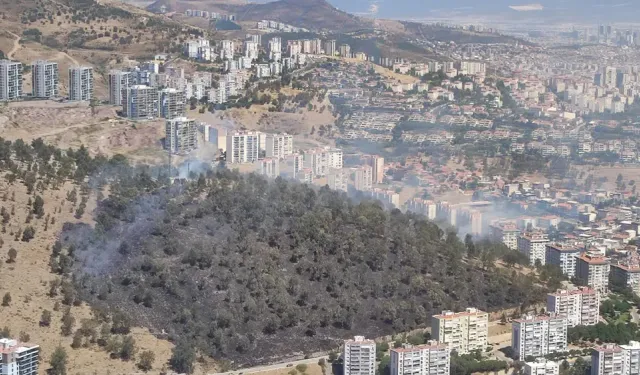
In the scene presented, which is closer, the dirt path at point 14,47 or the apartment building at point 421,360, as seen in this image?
the apartment building at point 421,360

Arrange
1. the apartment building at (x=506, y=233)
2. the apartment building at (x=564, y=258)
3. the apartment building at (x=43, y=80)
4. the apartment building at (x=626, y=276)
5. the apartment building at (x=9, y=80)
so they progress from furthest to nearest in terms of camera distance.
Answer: the apartment building at (x=43, y=80) → the apartment building at (x=9, y=80) → the apartment building at (x=506, y=233) → the apartment building at (x=564, y=258) → the apartment building at (x=626, y=276)

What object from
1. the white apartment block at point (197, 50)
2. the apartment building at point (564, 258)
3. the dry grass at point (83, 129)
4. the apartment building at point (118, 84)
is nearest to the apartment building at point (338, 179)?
the dry grass at point (83, 129)

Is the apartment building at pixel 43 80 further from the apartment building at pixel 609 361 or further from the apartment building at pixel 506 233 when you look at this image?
the apartment building at pixel 609 361

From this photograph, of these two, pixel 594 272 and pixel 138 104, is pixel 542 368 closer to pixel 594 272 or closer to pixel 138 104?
pixel 594 272

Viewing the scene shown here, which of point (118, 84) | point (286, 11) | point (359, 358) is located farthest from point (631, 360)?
point (286, 11)

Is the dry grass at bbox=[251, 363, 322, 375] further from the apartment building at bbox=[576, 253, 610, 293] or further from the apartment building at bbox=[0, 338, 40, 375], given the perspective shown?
the apartment building at bbox=[576, 253, 610, 293]

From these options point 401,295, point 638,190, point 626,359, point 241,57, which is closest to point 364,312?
point 401,295
